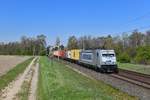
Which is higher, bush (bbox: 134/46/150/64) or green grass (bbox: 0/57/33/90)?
bush (bbox: 134/46/150/64)

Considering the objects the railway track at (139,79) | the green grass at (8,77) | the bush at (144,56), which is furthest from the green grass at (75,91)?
the bush at (144,56)

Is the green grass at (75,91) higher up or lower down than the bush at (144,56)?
lower down

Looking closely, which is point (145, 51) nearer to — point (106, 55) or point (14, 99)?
point (106, 55)

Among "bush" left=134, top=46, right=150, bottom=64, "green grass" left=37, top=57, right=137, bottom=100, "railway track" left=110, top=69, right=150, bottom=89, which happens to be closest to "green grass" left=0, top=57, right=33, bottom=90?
"green grass" left=37, top=57, right=137, bottom=100

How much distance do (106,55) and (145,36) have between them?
393ft

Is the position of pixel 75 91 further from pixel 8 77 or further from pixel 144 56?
pixel 144 56

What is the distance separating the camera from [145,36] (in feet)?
550

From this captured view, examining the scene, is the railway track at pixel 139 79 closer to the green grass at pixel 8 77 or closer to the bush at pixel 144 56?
the green grass at pixel 8 77

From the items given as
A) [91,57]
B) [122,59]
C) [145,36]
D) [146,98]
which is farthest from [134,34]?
[146,98]

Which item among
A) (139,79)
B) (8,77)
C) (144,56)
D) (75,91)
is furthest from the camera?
(144,56)

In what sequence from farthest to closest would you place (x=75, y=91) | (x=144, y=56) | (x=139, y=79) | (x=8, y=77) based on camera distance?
(x=144, y=56), (x=8, y=77), (x=139, y=79), (x=75, y=91)

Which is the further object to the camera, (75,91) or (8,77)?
(8,77)

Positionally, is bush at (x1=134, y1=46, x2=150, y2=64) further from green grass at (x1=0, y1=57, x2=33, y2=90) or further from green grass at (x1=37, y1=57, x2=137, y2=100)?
green grass at (x1=37, y1=57, x2=137, y2=100)

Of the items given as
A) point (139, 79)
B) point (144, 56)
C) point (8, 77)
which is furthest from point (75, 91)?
point (144, 56)
